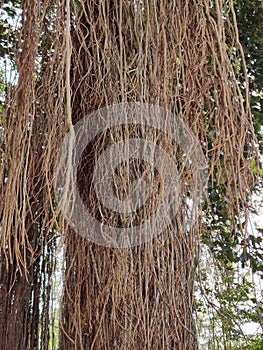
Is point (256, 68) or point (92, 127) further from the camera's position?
point (256, 68)

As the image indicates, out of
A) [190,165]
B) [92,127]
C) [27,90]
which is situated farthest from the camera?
[92,127]

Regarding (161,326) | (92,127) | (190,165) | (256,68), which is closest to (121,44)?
(92,127)

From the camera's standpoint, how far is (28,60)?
33.7 inches

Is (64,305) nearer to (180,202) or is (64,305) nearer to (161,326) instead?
(161,326)

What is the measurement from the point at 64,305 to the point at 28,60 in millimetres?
547

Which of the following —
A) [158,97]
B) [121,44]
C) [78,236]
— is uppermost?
[121,44]

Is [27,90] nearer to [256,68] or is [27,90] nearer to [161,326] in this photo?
[161,326]

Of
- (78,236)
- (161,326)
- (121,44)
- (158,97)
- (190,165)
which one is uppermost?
(121,44)

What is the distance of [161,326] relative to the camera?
972mm

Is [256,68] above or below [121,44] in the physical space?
above

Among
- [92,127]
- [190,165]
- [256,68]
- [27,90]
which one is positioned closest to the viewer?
[27,90]

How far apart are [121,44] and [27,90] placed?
0.27m

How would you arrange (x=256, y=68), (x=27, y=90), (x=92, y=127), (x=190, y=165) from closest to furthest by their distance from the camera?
(x=27, y=90)
(x=190, y=165)
(x=92, y=127)
(x=256, y=68)

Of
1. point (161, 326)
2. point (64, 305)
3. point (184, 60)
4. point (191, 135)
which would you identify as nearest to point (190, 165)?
point (191, 135)
